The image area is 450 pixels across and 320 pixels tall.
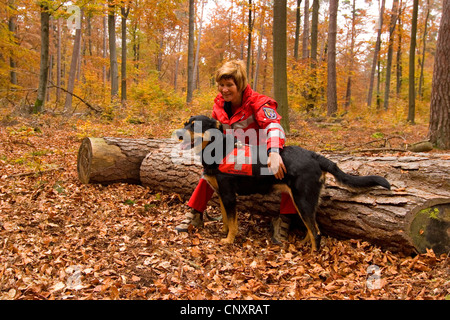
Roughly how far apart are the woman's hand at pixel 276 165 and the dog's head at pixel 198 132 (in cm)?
80

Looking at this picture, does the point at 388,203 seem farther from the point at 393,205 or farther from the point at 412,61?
the point at 412,61

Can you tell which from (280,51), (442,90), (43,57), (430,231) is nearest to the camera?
(430,231)

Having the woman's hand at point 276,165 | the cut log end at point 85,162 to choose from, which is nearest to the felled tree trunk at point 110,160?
the cut log end at point 85,162

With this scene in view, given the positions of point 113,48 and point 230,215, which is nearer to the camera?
point 230,215

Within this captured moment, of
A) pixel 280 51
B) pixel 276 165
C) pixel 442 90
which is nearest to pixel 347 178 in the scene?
pixel 276 165

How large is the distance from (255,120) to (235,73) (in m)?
0.66

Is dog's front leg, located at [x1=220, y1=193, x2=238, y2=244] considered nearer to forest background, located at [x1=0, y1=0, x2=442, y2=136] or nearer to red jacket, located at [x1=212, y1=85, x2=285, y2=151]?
red jacket, located at [x1=212, y1=85, x2=285, y2=151]

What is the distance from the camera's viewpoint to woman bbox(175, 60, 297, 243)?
3271 mm

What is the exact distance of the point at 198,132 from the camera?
11.2ft

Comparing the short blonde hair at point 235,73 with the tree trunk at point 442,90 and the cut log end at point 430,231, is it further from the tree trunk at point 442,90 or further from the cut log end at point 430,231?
the tree trunk at point 442,90

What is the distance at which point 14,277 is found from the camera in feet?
8.70

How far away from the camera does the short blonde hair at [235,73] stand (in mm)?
3410
